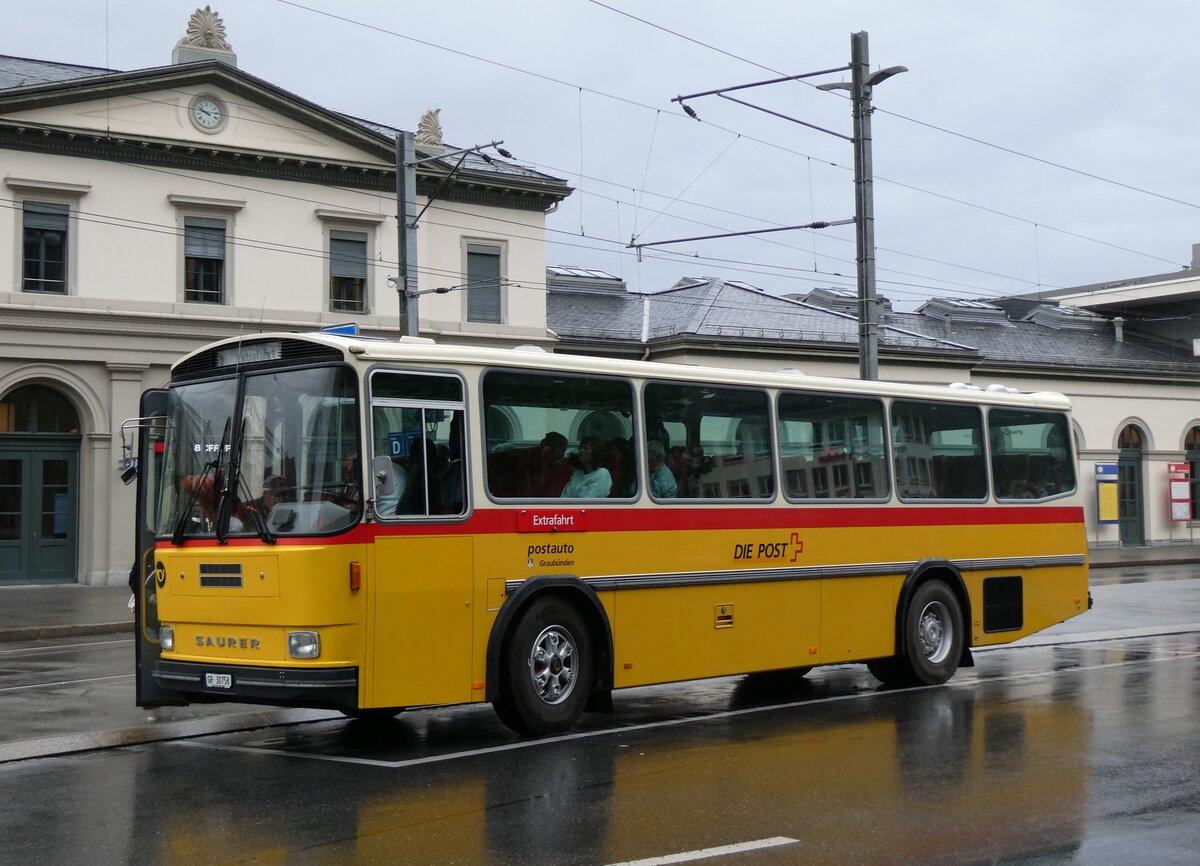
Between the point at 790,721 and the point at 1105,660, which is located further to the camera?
the point at 1105,660

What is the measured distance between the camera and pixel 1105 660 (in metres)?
Result: 15.9

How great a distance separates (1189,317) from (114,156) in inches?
1538

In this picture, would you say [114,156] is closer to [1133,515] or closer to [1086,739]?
[1086,739]

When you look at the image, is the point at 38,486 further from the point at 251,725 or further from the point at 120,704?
the point at 251,725

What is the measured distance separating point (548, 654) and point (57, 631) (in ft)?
43.7

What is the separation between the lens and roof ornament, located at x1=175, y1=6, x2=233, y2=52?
33.6m

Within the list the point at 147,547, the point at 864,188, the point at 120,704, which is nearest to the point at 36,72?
the point at 864,188

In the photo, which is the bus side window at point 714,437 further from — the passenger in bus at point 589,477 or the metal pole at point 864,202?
the metal pole at point 864,202

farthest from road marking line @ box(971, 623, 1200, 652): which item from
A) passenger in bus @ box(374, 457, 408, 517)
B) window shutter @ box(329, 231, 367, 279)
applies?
window shutter @ box(329, 231, 367, 279)

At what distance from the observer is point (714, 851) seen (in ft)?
22.1

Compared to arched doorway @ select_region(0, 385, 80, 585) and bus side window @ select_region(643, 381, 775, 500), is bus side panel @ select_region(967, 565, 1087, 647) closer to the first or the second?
bus side window @ select_region(643, 381, 775, 500)

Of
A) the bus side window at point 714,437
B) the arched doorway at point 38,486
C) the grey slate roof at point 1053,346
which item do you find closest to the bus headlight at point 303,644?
the bus side window at point 714,437

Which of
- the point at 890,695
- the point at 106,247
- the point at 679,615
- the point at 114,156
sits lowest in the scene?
the point at 890,695

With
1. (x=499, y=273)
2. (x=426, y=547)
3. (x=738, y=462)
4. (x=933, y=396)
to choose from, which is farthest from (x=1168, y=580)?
(x=426, y=547)
